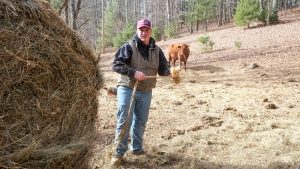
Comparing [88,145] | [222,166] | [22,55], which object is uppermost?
[22,55]

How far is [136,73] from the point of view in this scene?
5.02 meters

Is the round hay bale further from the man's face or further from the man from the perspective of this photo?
the man's face

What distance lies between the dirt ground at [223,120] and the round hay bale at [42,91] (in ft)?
3.30

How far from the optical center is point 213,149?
6.09 meters

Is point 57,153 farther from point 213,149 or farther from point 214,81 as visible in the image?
point 214,81

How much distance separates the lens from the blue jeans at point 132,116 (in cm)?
534

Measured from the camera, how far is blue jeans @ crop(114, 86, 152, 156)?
A: 534 cm

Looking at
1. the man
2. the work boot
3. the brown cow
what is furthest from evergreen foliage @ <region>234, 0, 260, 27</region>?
the work boot

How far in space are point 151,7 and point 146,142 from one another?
5918 cm

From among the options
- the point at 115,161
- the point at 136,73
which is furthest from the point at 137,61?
the point at 115,161

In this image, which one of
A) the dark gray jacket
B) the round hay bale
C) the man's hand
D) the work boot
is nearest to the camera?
the round hay bale

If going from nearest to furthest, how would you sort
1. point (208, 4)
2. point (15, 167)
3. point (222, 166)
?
point (15, 167), point (222, 166), point (208, 4)

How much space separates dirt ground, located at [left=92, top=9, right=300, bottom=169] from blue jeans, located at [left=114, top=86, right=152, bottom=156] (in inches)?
8.0

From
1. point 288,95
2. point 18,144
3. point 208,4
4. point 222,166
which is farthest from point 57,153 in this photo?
point 208,4
